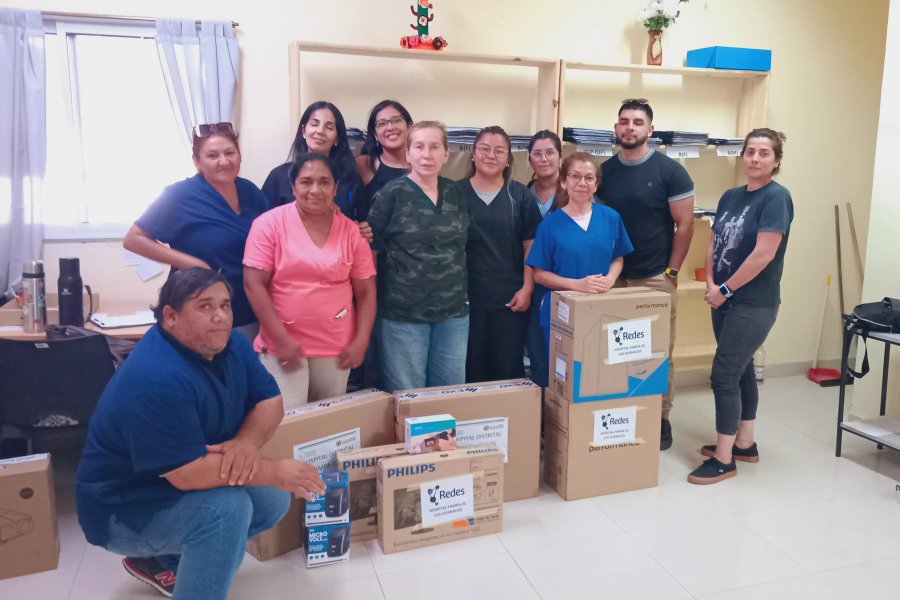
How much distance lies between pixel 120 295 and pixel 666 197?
8.74 ft

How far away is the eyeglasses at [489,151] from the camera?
9.46ft

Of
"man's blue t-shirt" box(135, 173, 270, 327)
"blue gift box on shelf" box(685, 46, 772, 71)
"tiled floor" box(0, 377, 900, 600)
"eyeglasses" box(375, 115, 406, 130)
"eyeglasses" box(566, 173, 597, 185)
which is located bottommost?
"tiled floor" box(0, 377, 900, 600)

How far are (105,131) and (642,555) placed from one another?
3.06 metres

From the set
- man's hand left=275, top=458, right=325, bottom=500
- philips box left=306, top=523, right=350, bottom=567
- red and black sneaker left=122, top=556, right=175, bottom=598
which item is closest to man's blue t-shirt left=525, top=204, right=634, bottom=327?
philips box left=306, top=523, right=350, bottom=567

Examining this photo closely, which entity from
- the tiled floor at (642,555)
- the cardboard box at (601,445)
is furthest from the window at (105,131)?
the cardboard box at (601,445)

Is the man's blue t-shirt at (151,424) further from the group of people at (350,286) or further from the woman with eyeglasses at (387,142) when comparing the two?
the woman with eyeglasses at (387,142)

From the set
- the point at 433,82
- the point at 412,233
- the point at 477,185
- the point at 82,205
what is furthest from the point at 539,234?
the point at 82,205

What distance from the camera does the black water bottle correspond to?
291 centimetres

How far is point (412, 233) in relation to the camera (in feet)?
8.81

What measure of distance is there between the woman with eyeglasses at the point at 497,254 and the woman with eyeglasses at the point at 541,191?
0.06 metres

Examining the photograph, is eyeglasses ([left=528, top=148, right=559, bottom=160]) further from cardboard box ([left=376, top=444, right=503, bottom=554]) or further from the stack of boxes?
cardboard box ([left=376, top=444, right=503, bottom=554])

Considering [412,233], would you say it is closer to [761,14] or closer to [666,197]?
[666,197]

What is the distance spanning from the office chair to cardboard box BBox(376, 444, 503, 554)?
1.10 m

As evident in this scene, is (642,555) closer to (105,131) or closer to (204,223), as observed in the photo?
(204,223)
